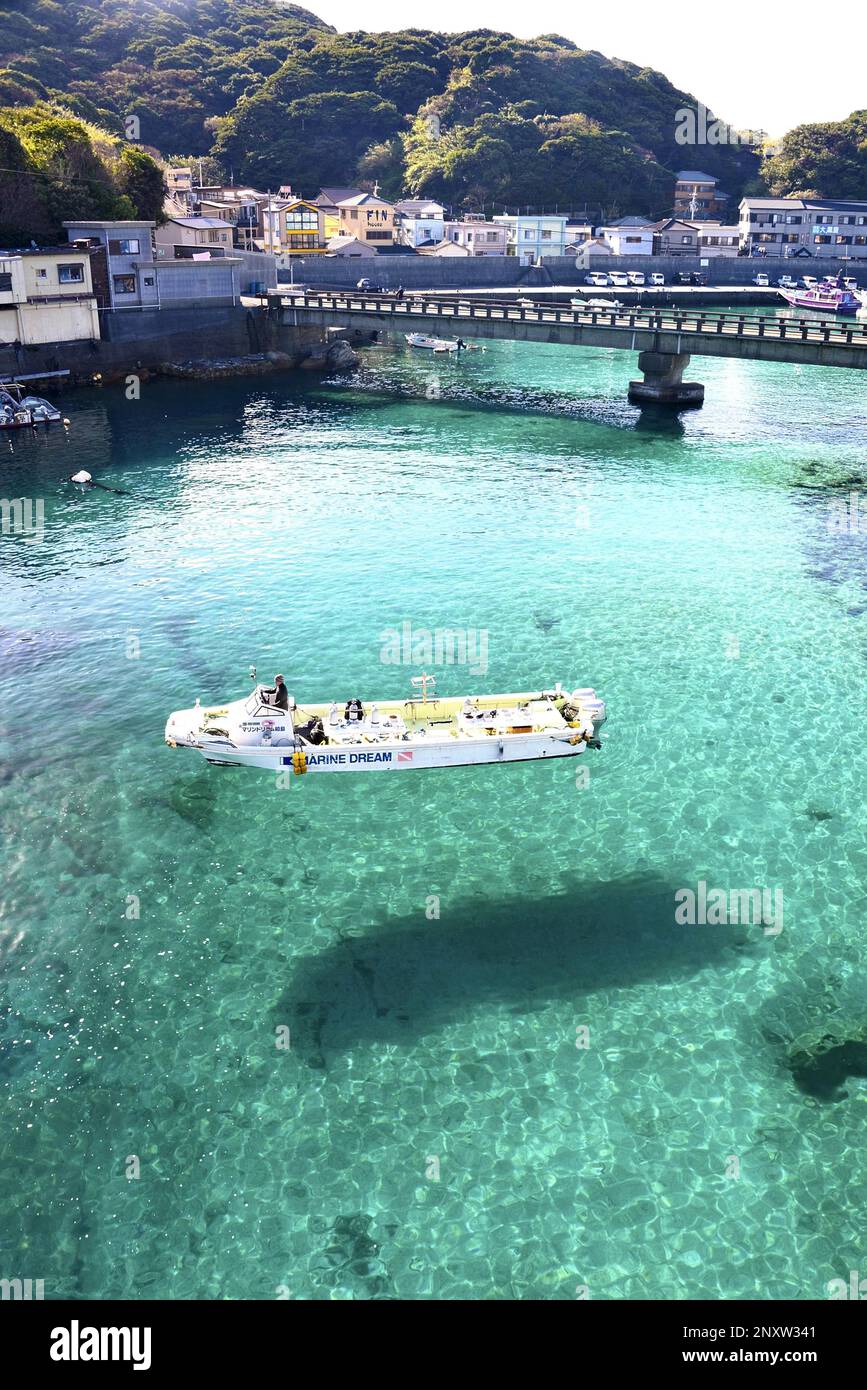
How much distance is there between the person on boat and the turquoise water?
3.61 metres

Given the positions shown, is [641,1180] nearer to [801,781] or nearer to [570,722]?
[570,722]

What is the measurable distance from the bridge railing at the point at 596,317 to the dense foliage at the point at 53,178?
63.0ft

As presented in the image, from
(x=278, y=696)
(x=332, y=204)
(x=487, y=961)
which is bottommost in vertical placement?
(x=487, y=961)

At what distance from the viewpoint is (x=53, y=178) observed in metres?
91.7

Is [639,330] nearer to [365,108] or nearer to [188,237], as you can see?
[188,237]

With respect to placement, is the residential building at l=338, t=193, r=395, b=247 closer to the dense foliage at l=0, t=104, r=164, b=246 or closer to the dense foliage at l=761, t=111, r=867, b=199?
the dense foliage at l=0, t=104, r=164, b=246

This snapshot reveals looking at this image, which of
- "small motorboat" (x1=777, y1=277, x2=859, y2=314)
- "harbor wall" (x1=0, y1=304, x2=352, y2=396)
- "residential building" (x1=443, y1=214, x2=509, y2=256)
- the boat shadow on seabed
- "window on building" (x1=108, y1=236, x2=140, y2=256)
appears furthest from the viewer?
"residential building" (x1=443, y1=214, x2=509, y2=256)

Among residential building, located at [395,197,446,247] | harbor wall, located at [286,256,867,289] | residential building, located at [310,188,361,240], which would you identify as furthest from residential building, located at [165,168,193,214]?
residential building, located at [395,197,446,247]

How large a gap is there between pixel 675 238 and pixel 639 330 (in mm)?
98412

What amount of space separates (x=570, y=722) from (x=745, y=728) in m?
8.57

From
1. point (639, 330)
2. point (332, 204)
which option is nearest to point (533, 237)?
point (332, 204)

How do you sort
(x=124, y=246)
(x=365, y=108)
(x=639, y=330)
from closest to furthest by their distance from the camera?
(x=639, y=330)
(x=124, y=246)
(x=365, y=108)

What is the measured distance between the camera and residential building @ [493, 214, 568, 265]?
152500 millimetres
